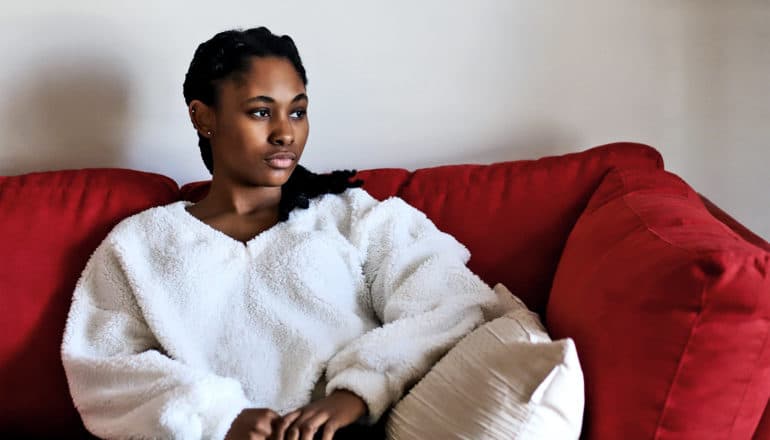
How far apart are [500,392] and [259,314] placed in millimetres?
503

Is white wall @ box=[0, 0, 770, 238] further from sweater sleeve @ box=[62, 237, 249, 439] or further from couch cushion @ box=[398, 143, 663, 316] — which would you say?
sweater sleeve @ box=[62, 237, 249, 439]

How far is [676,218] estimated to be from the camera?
3.31 feet

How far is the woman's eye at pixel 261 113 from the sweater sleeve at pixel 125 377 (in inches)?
13.5

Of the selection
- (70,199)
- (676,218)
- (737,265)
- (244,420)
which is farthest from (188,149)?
(737,265)

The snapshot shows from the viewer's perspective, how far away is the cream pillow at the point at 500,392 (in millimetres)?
885

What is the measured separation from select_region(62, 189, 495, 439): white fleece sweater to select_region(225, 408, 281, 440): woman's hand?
0.07 ft

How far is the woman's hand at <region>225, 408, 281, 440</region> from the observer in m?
1.06

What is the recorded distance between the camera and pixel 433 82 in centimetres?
167

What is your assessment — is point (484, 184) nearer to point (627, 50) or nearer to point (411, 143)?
point (411, 143)

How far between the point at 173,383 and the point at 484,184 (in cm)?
65

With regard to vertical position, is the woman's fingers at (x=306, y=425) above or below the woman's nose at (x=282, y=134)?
below

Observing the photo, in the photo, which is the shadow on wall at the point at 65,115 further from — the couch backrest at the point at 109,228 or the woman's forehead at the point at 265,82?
the woman's forehead at the point at 265,82

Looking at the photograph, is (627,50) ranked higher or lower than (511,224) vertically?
higher

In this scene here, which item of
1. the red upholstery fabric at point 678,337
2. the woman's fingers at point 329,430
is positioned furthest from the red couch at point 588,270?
the woman's fingers at point 329,430
